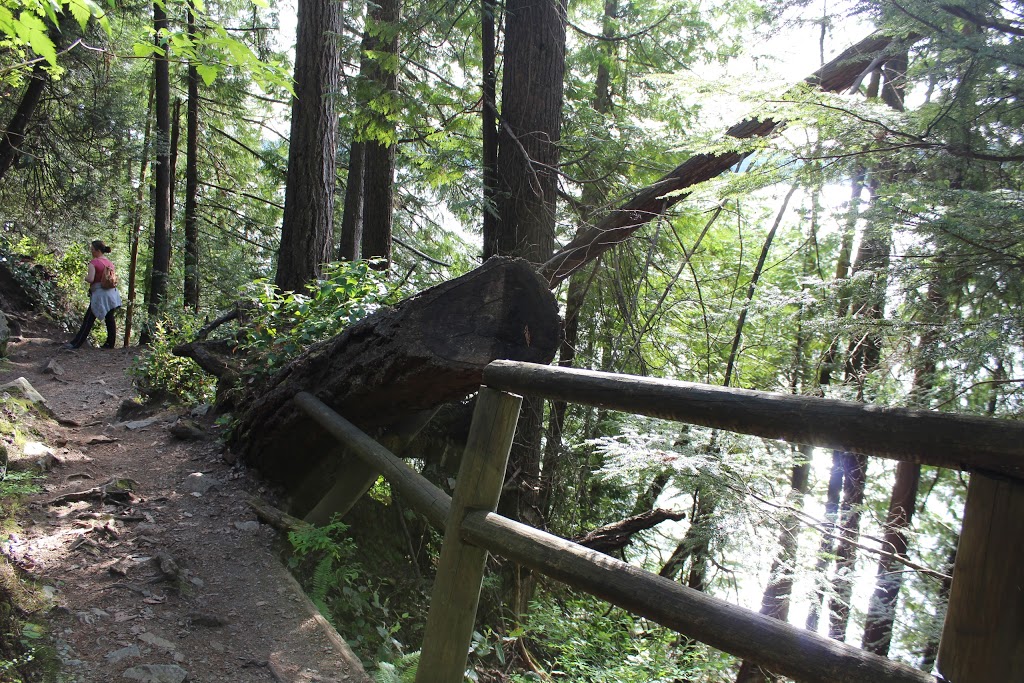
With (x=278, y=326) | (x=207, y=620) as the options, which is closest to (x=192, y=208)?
(x=278, y=326)

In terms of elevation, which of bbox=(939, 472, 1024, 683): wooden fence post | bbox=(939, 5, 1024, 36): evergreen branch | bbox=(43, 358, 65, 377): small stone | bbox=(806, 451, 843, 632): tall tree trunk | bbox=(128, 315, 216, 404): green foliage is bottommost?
bbox=(806, 451, 843, 632): tall tree trunk

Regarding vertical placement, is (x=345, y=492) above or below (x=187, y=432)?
below

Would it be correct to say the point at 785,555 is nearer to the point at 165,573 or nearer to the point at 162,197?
the point at 165,573

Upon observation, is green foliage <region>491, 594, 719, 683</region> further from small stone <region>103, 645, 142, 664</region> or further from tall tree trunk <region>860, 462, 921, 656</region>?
small stone <region>103, 645, 142, 664</region>

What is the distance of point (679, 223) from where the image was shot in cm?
643

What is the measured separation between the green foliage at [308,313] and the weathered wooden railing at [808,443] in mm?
3081

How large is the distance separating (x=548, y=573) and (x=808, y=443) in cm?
93

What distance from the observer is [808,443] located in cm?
156

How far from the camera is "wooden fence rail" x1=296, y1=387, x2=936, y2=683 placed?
142cm

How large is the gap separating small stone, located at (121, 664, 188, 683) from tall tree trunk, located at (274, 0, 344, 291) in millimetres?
5267

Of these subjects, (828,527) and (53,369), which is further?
(53,369)

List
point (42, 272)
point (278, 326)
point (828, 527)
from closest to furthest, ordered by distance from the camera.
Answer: point (828, 527), point (278, 326), point (42, 272)

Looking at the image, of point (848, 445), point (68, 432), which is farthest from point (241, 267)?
point (848, 445)

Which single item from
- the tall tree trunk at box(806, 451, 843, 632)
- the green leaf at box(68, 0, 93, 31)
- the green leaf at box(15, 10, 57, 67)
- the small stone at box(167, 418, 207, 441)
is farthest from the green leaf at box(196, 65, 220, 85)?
the tall tree trunk at box(806, 451, 843, 632)
